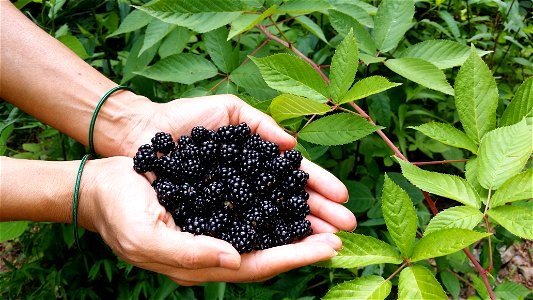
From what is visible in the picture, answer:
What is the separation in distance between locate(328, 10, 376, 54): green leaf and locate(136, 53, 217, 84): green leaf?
567 millimetres

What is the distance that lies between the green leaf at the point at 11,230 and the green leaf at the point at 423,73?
1940 mm

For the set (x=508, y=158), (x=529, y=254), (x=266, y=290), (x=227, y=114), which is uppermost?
(x=508, y=158)

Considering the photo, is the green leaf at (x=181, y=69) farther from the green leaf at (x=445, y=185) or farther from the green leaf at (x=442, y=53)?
the green leaf at (x=445, y=185)

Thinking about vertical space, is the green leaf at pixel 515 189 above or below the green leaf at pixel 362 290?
above

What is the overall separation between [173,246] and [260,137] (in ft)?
2.48

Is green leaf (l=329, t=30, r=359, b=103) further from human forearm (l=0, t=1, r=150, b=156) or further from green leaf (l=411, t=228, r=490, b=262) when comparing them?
human forearm (l=0, t=1, r=150, b=156)

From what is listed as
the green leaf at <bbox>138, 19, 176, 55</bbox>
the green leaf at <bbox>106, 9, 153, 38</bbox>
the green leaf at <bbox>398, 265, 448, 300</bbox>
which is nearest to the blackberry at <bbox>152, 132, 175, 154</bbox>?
the green leaf at <bbox>138, 19, 176, 55</bbox>

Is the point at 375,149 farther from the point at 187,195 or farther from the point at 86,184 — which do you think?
A: the point at 86,184

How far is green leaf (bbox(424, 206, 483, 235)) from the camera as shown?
1.30 metres

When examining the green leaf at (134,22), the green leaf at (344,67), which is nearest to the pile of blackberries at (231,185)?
the green leaf at (344,67)

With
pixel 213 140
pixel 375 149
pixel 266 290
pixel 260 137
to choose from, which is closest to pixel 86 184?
pixel 213 140

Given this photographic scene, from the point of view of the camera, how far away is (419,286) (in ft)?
4.19

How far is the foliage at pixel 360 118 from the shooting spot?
1.36 metres

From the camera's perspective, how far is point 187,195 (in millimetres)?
1919
